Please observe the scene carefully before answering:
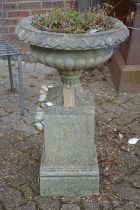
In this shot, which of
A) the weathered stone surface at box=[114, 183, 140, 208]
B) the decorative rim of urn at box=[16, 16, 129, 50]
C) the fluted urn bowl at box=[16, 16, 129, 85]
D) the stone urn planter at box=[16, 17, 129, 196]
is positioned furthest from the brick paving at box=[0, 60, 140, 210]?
the decorative rim of urn at box=[16, 16, 129, 50]

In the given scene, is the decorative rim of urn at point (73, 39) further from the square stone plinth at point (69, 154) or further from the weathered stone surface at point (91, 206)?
the weathered stone surface at point (91, 206)

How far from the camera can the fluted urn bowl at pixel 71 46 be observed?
2.01 metres

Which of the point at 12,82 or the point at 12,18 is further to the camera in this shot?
the point at 12,18

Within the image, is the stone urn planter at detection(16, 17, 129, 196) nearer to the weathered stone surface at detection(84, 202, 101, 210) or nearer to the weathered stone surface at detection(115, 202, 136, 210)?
the weathered stone surface at detection(84, 202, 101, 210)

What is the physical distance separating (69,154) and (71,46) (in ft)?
2.39

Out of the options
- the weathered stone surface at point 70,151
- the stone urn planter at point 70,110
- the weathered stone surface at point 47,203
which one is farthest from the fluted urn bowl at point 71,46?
the weathered stone surface at point 47,203

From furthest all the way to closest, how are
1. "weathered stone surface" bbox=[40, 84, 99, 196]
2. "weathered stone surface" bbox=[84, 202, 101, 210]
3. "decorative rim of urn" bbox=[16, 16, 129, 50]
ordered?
"weathered stone surface" bbox=[84, 202, 101, 210], "weathered stone surface" bbox=[40, 84, 99, 196], "decorative rim of urn" bbox=[16, 16, 129, 50]

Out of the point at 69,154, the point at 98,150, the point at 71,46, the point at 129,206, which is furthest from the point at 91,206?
the point at 71,46

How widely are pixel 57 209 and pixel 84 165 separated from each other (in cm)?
31

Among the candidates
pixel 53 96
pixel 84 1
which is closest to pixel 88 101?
pixel 53 96

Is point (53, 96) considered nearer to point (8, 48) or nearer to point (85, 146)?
point (85, 146)

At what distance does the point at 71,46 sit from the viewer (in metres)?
Result: 2.00

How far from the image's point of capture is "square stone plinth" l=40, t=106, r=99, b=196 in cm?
228

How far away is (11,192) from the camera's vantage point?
2.54 m
